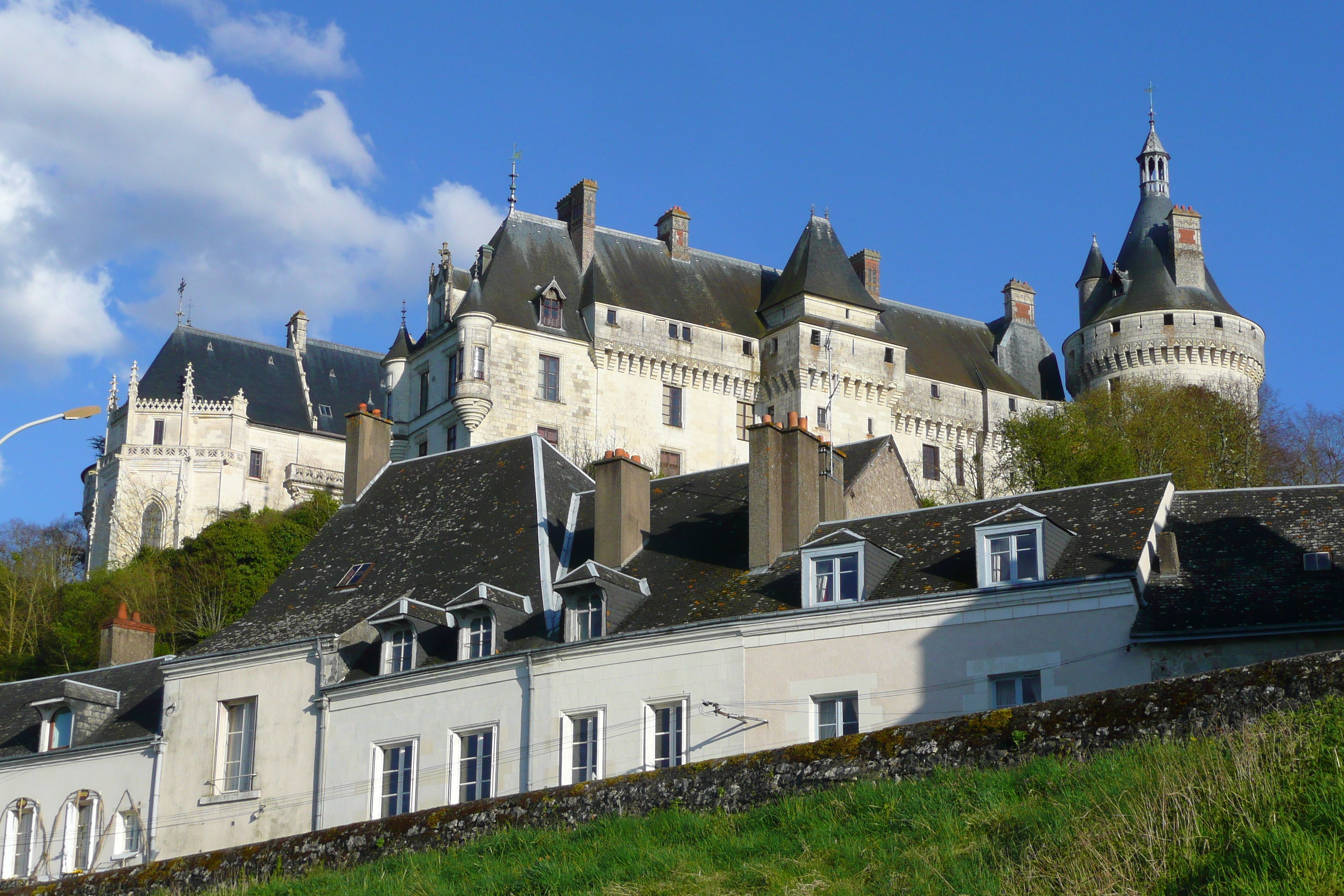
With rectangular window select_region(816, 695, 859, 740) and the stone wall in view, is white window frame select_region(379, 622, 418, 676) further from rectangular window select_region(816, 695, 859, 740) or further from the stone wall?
the stone wall

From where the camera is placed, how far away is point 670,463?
173 ft

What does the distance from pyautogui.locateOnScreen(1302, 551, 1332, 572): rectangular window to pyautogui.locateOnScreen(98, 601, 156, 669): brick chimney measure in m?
18.9

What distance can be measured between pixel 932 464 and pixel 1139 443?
16.0m

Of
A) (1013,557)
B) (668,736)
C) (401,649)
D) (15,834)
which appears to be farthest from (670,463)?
(1013,557)

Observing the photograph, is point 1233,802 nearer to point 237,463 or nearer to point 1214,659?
point 1214,659

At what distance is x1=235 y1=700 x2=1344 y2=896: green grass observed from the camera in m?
Answer: 7.43

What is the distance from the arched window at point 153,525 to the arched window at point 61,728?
3155cm

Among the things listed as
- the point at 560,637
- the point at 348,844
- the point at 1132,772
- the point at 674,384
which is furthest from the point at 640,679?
the point at 674,384

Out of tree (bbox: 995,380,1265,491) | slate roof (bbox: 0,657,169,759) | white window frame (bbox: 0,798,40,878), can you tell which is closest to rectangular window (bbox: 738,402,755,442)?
tree (bbox: 995,380,1265,491)

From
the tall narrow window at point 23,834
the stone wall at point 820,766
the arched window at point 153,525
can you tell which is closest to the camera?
the stone wall at point 820,766

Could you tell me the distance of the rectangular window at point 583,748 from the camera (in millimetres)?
19141

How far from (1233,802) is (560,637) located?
1328 cm

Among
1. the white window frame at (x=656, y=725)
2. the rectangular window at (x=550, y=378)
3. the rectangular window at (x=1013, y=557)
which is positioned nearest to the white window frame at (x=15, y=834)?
the white window frame at (x=656, y=725)

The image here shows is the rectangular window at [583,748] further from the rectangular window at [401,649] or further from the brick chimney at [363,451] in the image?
the brick chimney at [363,451]
